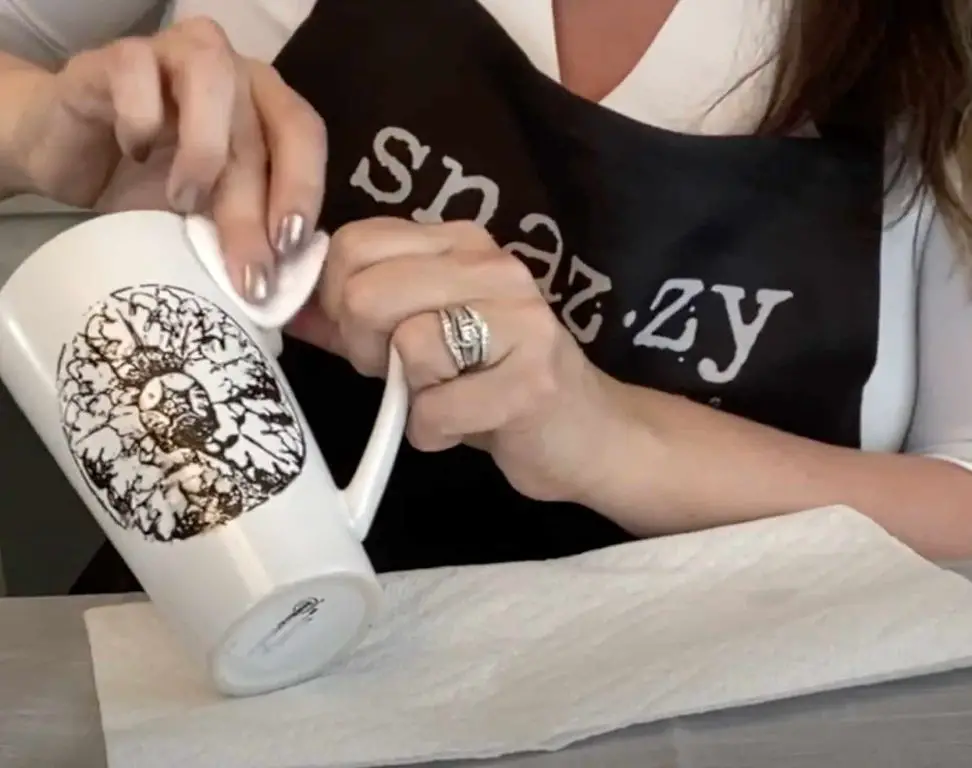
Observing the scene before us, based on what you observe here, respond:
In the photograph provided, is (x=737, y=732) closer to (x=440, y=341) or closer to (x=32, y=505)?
(x=440, y=341)

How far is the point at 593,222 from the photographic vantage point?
0.68 m

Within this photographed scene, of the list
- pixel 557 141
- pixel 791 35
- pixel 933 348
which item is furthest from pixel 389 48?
pixel 933 348

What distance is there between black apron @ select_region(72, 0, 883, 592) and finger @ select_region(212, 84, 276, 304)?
0.16 m

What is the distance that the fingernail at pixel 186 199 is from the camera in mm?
490

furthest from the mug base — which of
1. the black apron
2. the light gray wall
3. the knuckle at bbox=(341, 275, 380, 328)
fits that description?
the light gray wall

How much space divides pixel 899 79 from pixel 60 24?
52 cm

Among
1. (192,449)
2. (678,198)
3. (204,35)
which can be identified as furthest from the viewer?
(678,198)

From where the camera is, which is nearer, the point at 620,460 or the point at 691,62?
the point at 620,460

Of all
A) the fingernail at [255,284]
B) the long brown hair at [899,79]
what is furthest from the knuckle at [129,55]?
the long brown hair at [899,79]

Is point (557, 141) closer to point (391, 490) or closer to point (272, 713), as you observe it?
point (391, 490)

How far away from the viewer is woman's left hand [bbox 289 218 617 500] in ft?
1.53

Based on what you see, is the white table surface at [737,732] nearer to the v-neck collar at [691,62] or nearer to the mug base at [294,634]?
the mug base at [294,634]

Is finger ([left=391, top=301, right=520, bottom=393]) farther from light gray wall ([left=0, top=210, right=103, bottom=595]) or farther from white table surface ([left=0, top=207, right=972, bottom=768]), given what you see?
light gray wall ([left=0, top=210, right=103, bottom=595])

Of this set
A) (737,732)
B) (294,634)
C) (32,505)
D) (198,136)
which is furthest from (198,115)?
(32,505)
